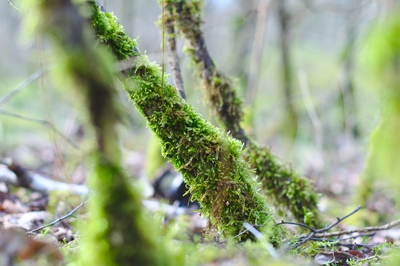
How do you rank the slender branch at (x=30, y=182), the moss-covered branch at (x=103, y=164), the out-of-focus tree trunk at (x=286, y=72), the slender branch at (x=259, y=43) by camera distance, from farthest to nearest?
1. the out-of-focus tree trunk at (x=286, y=72)
2. the slender branch at (x=259, y=43)
3. the slender branch at (x=30, y=182)
4. the moss-covered branch at (x=103, y=164)

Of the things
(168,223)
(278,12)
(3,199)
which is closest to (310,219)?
(168,223)

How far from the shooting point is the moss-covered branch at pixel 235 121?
272 centimetres

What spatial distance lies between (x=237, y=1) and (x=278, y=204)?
8.43m

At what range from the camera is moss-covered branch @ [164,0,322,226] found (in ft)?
8.91

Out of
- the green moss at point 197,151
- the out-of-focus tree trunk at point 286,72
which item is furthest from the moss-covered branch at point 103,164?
the out-of-focus tree trunk at point 286,72

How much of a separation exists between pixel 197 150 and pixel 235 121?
930mm

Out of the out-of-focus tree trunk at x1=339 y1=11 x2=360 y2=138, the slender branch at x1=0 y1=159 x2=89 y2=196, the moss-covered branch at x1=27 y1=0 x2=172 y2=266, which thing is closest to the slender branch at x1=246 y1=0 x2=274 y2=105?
the out-of-focus tree trunk at x1=339 y1=11 x2=360 y2=138

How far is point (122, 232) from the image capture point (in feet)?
3.68

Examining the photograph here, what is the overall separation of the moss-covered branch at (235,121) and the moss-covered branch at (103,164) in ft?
5.44

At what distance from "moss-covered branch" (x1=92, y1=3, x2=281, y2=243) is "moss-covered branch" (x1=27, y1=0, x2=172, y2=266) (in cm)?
76

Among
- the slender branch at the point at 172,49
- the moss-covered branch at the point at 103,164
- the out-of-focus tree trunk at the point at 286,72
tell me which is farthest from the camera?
the out-of-focus tree trunk at the point at 286,72

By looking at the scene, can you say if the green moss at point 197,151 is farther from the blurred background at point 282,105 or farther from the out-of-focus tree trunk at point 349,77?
the out-of-focus tree trunk at point 349,77

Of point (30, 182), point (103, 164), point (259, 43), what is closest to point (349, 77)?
point (259, 43)

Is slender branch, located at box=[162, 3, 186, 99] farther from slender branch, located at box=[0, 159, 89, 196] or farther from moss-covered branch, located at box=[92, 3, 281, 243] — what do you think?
slender branch, located at box=[0, 159, 89, 196]
